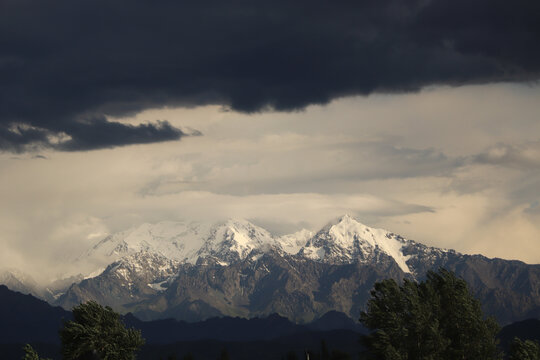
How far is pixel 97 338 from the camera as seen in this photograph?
170m

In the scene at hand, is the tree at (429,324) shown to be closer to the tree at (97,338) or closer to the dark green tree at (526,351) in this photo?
the dark green tree at (526,351)

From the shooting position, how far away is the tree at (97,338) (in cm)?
16838

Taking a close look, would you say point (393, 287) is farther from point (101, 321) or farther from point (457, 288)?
point (101, 321)

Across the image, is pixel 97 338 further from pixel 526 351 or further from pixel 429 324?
pixel 526 351

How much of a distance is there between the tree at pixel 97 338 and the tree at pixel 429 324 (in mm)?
51988

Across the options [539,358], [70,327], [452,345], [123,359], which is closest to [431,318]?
[452,345]

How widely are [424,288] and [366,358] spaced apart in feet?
67.1

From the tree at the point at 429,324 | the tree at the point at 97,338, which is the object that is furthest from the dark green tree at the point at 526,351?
the tree at the point at 97,338

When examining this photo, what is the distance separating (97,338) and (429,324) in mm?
70925

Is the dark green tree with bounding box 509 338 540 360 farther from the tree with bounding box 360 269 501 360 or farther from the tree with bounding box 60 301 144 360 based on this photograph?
the tree with bounding box 60 301 144 360

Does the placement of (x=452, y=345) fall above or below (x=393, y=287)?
below

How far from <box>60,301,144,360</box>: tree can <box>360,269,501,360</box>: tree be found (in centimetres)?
5199

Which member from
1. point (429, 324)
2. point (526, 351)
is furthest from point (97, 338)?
point (526, 351)

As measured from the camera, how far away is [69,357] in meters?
170
